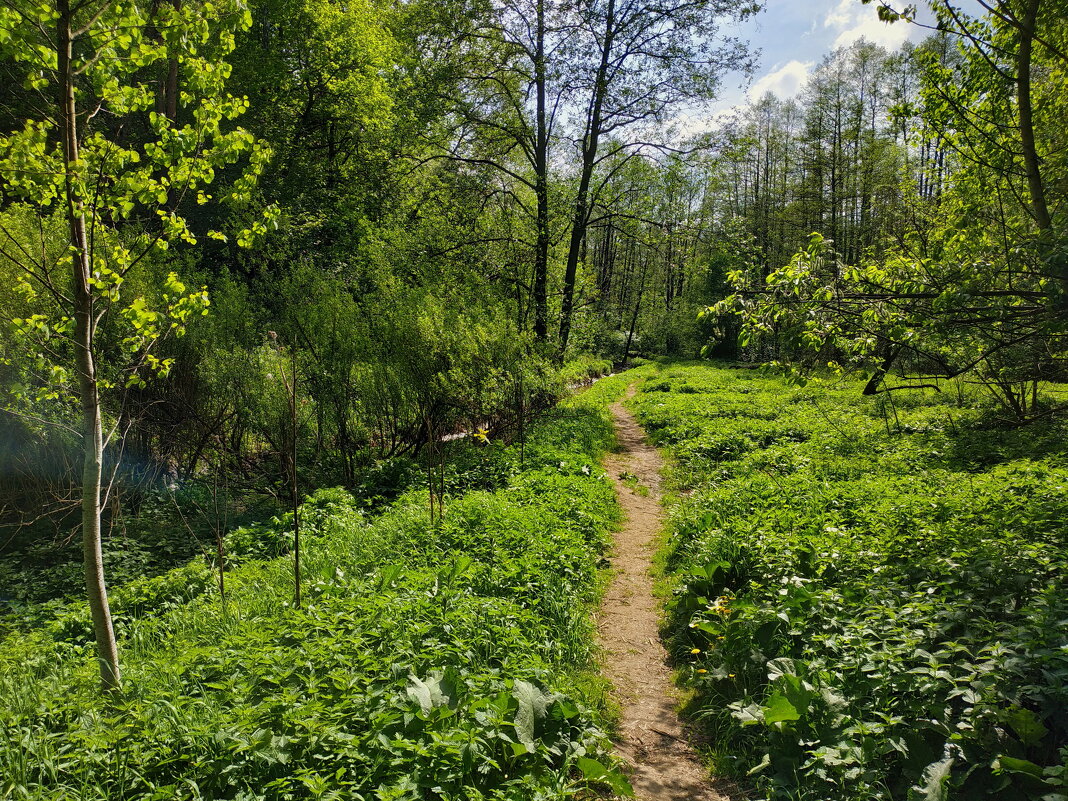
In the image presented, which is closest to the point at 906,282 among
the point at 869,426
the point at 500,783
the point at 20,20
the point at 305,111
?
the point at 500,783

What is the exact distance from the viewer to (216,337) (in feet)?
30.5

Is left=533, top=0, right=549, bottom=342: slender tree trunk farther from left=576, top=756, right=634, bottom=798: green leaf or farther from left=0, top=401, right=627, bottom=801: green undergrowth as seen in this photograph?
left=576, top=756, right=634, bottom=798: green leaf

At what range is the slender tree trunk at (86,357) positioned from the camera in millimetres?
3094

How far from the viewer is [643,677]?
465cm

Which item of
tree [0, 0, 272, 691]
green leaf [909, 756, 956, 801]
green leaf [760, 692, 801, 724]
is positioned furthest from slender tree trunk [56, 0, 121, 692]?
green leaf [909, 756, 956, 801]

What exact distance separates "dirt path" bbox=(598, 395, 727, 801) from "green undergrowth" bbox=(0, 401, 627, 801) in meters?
0.27

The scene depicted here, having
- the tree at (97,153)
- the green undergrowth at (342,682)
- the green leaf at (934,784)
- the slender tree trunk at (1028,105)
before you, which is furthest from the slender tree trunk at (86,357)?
the slender tree trunk at (1028,105)

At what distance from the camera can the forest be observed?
2.87 metres

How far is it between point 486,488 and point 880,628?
18.1 feet

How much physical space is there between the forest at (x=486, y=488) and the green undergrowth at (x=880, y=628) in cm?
3

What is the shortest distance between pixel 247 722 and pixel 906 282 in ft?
18.8

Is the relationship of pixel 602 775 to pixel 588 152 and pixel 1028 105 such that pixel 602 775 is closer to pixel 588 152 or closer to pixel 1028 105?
pixel 1028 105

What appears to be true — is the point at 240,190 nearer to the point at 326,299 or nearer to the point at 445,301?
the point at 326,299

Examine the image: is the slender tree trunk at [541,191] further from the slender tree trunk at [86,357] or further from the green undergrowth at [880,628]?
the slender tree trunk at [86,357]
